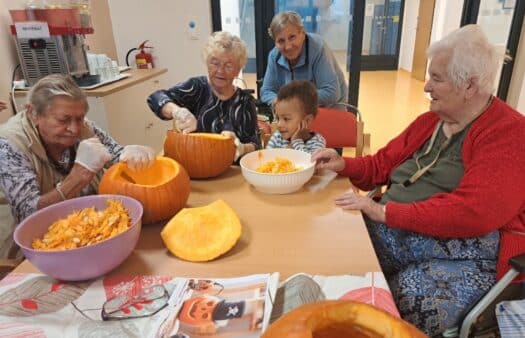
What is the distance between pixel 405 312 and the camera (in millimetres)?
1041

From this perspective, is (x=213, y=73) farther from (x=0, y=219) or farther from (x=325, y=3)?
(x=325, y=3)

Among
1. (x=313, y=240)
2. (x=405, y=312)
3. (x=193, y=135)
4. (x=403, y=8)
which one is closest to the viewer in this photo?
(x=313, y=240)

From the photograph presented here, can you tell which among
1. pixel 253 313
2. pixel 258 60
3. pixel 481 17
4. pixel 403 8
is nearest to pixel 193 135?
pixel 253 313

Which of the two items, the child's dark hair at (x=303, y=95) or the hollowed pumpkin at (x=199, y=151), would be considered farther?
the child's dark hair at (x=303, y=95)

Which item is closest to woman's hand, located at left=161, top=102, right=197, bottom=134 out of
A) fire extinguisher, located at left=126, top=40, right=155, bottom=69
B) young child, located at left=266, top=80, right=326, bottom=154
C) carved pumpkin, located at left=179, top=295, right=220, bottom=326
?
young child, located at left=266, top=80, right=326, bottom=154

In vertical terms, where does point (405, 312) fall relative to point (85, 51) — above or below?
below

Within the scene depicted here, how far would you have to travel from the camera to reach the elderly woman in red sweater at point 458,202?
1.03m

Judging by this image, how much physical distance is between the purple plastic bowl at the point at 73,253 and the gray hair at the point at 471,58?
101cm

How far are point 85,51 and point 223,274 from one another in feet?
7.67

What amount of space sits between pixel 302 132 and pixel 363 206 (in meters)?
0.54

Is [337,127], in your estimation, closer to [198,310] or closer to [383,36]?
[198,310]

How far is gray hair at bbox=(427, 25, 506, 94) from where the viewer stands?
1.10 meters

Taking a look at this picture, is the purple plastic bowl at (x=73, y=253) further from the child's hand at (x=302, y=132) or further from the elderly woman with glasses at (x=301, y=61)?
the elderly woman with glasses at (x=301, y=61)

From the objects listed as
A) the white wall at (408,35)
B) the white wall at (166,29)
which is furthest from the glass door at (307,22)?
the white wall at (408,35)
